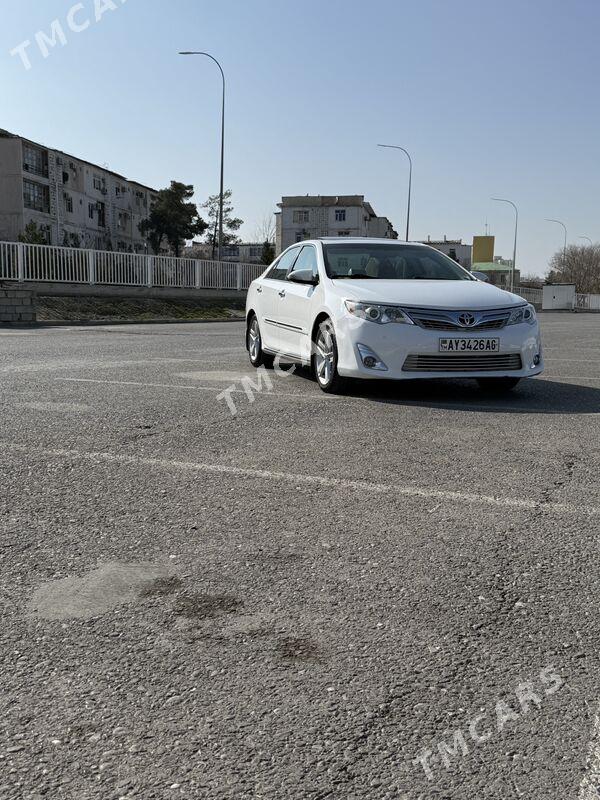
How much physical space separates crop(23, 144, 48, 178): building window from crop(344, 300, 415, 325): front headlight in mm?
62989

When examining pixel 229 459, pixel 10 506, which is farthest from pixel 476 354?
pixel 10 506

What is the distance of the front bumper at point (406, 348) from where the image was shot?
7.50 metres

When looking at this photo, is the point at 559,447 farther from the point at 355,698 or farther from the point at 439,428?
the point at 355,698

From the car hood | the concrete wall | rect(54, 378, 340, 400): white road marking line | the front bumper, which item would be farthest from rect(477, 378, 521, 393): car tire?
the concrete wall

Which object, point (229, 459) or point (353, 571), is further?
point (229, 459)

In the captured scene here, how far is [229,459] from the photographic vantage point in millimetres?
5137

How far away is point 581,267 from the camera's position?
127375 millimetres

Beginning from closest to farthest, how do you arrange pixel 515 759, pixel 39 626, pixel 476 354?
pixel 515 759 → pixel 39 626 → pixel 476 354

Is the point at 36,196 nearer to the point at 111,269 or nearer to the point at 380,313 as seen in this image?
the point at 111,269

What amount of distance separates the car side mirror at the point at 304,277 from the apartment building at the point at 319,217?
91214mm

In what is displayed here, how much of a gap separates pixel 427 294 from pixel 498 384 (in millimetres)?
1221

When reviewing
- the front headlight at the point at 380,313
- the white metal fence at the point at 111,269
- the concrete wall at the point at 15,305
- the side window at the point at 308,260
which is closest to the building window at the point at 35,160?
the white metal fence at the point at 111,269

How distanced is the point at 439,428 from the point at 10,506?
3.33m

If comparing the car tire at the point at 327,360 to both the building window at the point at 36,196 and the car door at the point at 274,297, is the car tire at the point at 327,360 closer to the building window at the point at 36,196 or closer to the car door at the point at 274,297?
the car door at the point at 274,297
